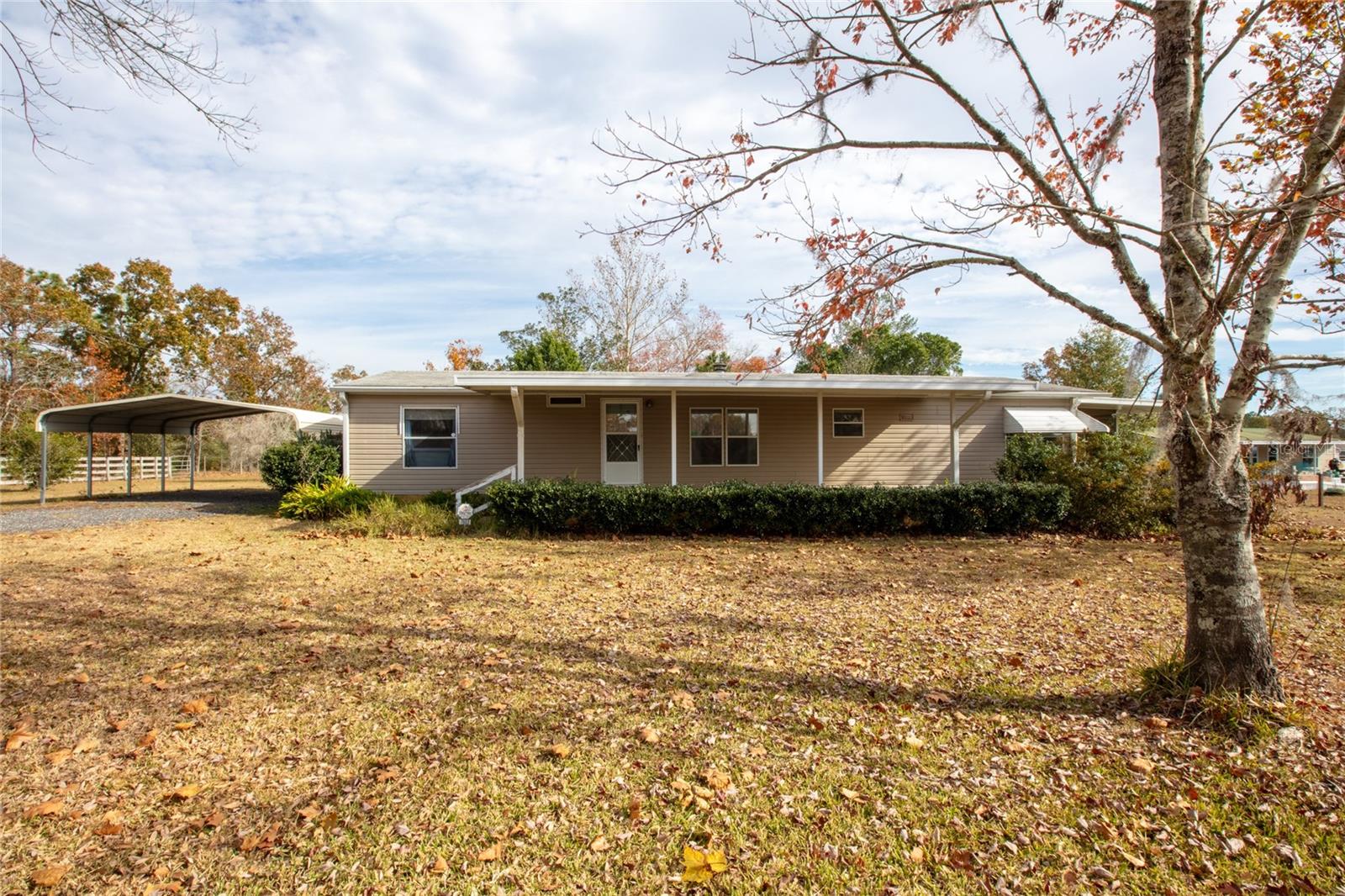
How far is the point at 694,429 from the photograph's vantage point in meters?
14.5

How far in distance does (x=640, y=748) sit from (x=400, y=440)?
1199 centimetres

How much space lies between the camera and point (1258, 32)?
6.15 metres

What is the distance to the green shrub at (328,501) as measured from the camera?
11797mm

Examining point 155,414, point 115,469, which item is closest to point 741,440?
point 155,414

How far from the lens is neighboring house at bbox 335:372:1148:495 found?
43.4 ft

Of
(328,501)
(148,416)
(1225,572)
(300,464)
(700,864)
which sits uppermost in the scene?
(148,416)

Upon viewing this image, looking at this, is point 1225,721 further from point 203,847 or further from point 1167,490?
point 1167,490

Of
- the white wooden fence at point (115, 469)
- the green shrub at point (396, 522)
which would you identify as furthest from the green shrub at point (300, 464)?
the white wooden fence at point (115, 469)

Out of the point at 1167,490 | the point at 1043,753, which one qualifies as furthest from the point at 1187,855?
the point at 1167,490

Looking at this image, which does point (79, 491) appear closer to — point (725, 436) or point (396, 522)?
point (396, 522)

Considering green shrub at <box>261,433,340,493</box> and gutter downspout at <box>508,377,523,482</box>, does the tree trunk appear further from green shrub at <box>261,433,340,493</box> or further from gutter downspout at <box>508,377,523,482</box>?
green shrub at <box>261,433,340,493</box>

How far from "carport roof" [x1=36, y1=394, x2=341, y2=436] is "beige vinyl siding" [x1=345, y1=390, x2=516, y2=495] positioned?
10.1 ft

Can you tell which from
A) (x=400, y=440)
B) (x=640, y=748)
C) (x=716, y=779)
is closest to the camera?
(x=716, y=779)

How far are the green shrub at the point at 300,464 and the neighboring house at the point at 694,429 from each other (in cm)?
114
